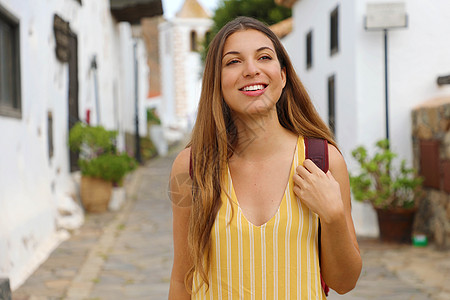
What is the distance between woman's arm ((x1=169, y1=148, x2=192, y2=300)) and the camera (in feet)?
5.53

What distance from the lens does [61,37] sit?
25.6 ft

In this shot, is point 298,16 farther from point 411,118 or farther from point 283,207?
point 283,207

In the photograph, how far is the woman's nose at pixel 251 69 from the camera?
5.19 ft

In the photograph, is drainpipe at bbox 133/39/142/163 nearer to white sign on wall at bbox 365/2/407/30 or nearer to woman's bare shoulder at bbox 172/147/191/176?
white sign on wall at bbox 365/2/407/30

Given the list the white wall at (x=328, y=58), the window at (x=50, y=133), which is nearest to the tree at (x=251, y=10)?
the white wall at (x=328, y=58)

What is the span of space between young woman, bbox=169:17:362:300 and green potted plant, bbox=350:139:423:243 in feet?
17.5

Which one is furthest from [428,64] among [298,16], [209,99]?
[209,99]

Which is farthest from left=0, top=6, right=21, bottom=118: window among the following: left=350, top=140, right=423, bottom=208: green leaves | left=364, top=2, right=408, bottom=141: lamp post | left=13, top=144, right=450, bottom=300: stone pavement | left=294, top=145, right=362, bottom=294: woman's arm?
left=294, top=145, right=362, bottom=294: woman's arm

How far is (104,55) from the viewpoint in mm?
12031

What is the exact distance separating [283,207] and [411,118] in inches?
250

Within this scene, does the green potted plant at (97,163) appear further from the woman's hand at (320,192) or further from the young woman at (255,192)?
the woman's hand at (320,192)

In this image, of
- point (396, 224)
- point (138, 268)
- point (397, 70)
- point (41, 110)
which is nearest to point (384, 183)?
point (396, 224)

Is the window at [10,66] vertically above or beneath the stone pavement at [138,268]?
above

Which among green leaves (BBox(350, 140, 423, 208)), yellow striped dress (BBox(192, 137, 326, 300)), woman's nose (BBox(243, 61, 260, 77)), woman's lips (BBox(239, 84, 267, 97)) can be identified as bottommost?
green leaves (BBox(350, 140, 423, 208))
